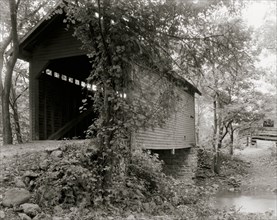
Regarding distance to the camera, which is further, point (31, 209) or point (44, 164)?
point (44, 164)

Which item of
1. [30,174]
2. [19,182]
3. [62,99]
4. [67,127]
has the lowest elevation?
[19,182]

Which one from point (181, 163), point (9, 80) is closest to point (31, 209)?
point (9, 80)

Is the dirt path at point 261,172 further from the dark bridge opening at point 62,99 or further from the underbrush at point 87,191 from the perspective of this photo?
the underbrush at point 87,191

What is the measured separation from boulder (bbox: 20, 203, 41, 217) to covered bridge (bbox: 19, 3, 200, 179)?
4.74m

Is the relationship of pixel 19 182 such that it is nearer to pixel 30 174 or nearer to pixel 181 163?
pixel 30 174

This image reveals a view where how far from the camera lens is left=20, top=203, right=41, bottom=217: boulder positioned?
5793mm

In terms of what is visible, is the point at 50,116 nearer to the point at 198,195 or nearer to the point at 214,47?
the point at 198,195

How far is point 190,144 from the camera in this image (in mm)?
20078

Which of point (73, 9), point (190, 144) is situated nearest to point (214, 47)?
point (73, 9)

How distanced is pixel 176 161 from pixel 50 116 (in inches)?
378

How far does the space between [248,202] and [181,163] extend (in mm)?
6075

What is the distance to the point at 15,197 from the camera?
6012 millimetres

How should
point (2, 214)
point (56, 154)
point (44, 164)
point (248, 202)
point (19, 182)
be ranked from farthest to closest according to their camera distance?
point (248, 202), point (56, 154), point (44, 164), point (19, 182), point (2, 214)

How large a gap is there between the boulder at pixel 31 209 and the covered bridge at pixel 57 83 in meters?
4.74
